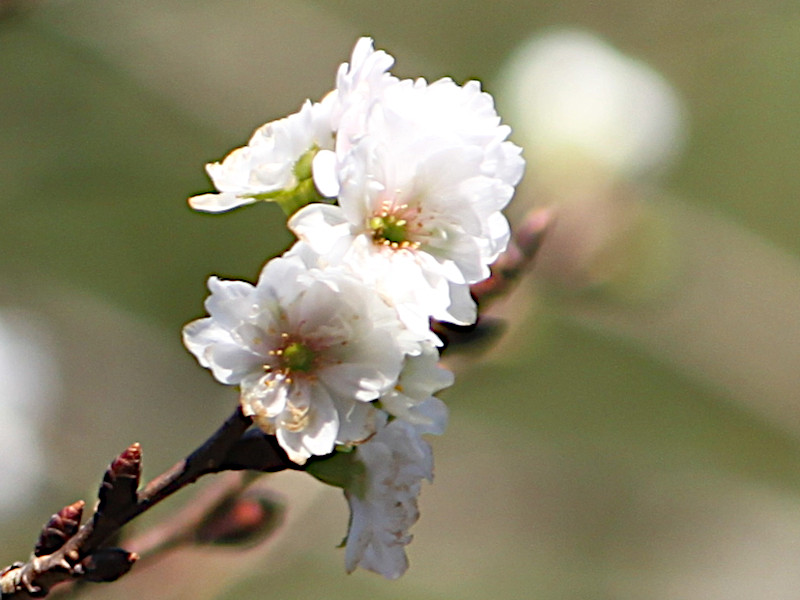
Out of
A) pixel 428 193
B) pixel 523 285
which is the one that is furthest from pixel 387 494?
pixel 523 285

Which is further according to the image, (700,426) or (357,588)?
(700,426)

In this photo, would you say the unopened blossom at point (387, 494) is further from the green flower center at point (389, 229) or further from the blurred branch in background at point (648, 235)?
the blurred branch in background at point (648, 235)

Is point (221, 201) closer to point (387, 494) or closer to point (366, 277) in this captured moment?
point (366, 277)

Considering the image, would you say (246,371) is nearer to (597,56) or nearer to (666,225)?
(666,225)

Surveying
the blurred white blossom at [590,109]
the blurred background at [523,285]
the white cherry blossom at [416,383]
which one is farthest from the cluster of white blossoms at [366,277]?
the blurred white blossom at [590,109]

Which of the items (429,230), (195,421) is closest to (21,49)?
(195,421)

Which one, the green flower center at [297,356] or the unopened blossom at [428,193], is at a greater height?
the unopened blossom at [428,193]

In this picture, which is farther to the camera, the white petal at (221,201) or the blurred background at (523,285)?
the blurred background at (523,285)
